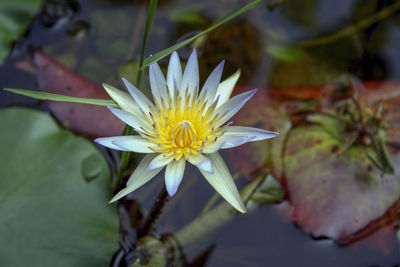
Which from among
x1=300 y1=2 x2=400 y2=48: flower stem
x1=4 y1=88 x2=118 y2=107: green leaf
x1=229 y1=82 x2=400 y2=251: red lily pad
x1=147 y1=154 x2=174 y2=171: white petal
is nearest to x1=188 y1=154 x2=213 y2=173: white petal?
x1=147 y1=154 x2=174 y2=171: white petal

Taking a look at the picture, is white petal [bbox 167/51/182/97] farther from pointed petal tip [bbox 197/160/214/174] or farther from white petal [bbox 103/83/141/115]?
pointed petal tip [bbox 197/160/214/174]

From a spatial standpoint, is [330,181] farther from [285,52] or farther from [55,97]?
[55,97]

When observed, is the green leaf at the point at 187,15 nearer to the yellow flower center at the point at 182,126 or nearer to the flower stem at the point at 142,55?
the flower stem at the point at 142,55

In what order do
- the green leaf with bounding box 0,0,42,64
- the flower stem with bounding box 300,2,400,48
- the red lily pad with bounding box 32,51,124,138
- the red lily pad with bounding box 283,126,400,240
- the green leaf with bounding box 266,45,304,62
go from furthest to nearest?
the flower stem with bounding box 300,2,400,48, the green leaf with bounding box 266,45,304,62, the green leaf with bounding box 0,0,42,64, the red lily pad with bounding box 32,51,124,138, the red lily pad with bounding box 283,126,400,240

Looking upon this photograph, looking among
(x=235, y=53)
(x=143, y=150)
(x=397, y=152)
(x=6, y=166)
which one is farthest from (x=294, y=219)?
(x=6, y=166)

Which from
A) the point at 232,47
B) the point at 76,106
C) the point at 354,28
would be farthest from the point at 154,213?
the point at 354,28

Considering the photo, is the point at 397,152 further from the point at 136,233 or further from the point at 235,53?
the point at 136,233
